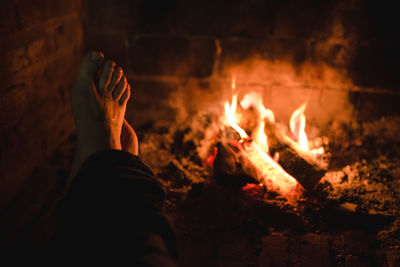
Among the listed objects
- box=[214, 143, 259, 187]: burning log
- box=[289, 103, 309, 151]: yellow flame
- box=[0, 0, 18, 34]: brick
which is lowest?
box=[214, 143, 259, 187]: burning log

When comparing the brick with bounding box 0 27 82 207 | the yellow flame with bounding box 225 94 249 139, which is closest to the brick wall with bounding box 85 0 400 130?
the yellow flame with bounding box 225 94 249 139

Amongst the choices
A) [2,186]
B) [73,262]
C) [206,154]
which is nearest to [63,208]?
[73,262]

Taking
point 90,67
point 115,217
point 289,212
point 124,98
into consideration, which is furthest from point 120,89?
point 289,212

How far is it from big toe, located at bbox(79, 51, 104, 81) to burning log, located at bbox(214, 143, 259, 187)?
1.09 metres

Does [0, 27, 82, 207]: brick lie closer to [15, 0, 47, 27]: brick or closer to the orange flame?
[15, 0, 47, 27]: brick

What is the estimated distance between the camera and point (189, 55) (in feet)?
→ 9.64

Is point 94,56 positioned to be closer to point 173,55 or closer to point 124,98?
point 124,98

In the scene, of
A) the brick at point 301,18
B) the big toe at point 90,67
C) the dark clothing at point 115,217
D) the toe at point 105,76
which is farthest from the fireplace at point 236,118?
the dark clothing at point 115,217

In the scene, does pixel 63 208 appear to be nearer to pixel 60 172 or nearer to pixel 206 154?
pixel 60 172

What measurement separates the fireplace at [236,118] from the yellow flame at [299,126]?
0.05ft

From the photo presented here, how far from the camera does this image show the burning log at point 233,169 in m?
2.33

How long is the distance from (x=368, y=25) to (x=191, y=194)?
1.91 metres

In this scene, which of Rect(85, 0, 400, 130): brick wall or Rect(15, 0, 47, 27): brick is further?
Rect(85, 0, 400, 130): brick wall

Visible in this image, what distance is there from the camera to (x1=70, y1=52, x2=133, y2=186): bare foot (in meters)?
1.83
